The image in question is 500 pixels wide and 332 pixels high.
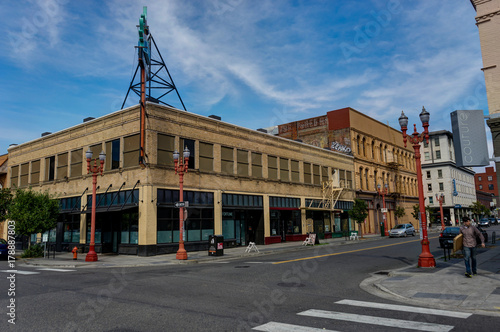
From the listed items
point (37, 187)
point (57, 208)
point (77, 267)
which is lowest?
point (77, 267)

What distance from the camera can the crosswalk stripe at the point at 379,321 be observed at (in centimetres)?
656

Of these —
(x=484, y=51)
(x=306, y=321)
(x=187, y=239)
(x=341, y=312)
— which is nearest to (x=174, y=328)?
(x=306, y=321)

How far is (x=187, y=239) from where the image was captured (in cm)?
2642

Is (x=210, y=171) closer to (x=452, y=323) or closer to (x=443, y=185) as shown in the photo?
(x=452, y=323)

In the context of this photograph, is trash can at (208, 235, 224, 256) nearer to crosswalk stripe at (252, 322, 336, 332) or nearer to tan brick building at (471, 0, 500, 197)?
tan brick building at (471, 0, 500, 197)

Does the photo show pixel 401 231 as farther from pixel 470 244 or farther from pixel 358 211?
pixel 470 244

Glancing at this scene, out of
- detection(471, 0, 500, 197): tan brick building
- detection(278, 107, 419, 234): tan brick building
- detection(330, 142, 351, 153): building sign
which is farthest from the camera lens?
detection(278, 107, 419, 234): tan brick building

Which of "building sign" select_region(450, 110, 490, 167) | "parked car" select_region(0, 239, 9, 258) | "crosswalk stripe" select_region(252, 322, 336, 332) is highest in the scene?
"building sign" select_region(450, 110, 490, 167)

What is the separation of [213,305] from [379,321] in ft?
11.9

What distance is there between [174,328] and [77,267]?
14.6 metres

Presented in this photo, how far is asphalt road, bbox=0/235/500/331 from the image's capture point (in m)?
6.85

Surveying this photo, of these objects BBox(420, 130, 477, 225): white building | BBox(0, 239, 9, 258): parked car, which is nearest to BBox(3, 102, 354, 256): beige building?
BBox(0, 239, 9, 258): parked car

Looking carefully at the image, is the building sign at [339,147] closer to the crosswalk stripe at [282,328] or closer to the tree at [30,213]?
the tree at [30,213]

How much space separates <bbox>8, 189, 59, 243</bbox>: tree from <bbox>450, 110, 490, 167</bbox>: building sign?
24823mm
